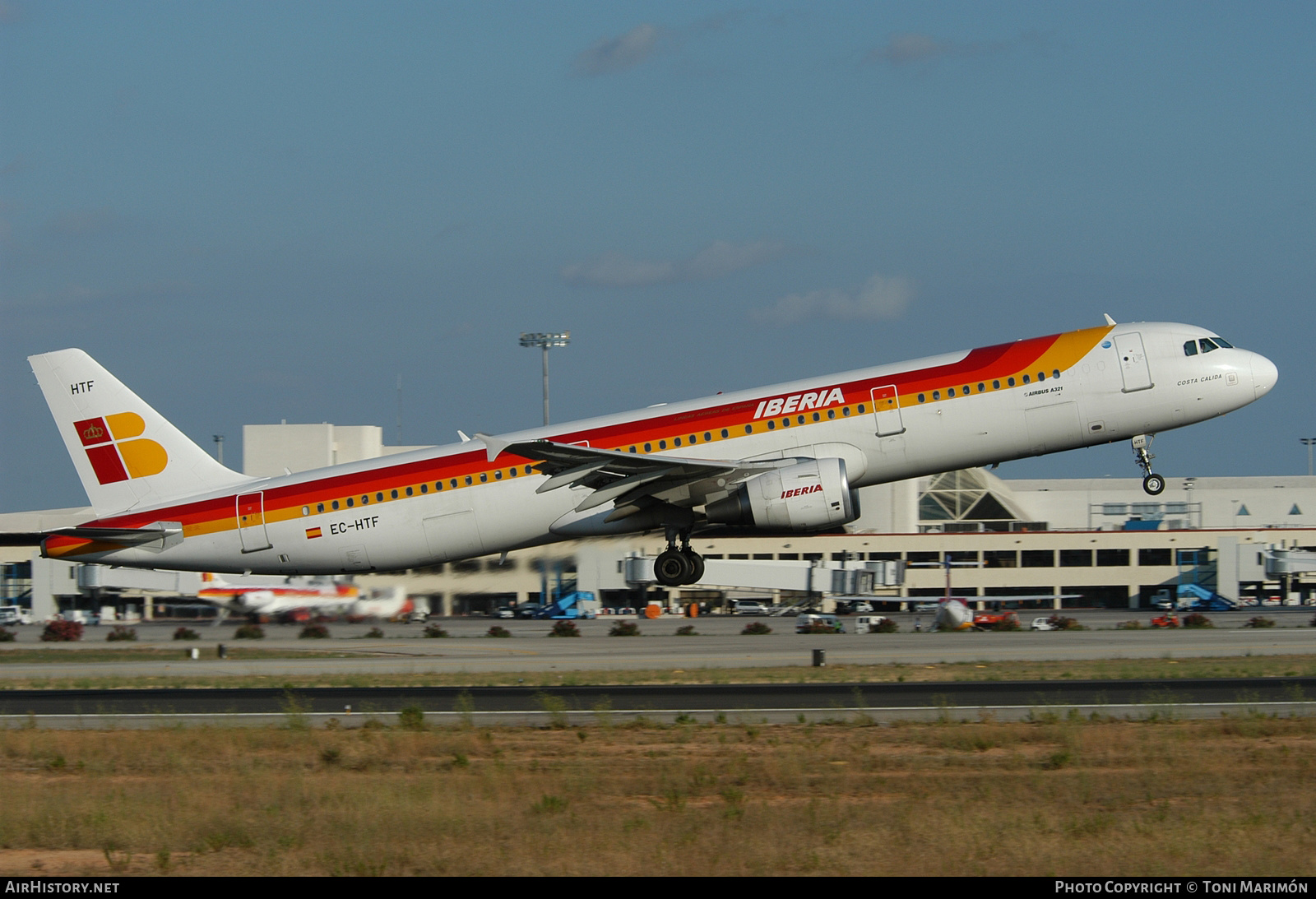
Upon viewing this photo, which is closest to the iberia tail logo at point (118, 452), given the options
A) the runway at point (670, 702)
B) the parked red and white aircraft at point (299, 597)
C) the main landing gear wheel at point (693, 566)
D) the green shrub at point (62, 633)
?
the runway at point (670, 702)

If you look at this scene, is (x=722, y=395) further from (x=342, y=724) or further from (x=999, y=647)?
(x=999, y=647)

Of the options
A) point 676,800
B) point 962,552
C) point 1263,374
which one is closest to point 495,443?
point 676,800

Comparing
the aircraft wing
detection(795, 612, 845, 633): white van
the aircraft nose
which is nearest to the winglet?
the aircraft wing

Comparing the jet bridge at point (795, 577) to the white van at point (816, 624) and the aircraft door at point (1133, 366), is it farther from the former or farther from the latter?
the aircraft door at point (1133, 366)

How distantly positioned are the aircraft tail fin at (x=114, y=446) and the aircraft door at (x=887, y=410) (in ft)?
51.1

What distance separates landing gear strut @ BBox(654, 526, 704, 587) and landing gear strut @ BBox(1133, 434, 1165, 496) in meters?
10.1

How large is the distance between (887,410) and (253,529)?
49.6 feet

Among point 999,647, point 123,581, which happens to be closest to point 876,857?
point 999,647

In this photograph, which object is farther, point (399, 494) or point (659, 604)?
point (659, 604)

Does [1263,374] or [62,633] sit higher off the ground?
[1263,374]

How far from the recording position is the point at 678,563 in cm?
3027

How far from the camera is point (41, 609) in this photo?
242 feet

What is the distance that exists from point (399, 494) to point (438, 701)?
5.37m

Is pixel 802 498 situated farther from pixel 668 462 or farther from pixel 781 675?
pixel 781 675
